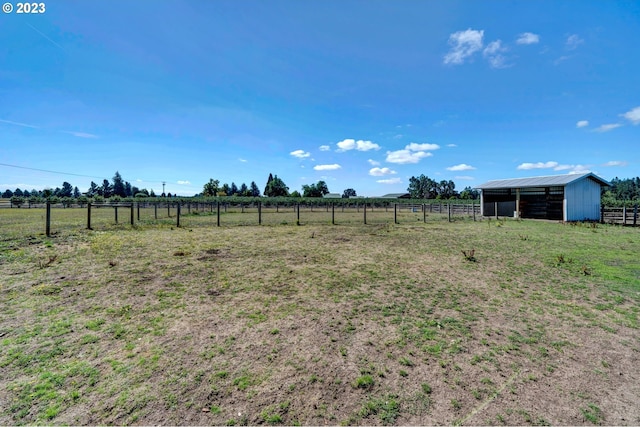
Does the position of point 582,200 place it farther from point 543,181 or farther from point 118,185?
point 118,185

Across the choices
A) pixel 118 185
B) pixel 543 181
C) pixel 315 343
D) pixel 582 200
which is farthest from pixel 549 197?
pixel 118 185

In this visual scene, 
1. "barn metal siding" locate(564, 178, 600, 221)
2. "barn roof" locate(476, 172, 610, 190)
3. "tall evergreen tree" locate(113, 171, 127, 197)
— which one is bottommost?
"barn metal siding" locate(564, 178, 600, 221)

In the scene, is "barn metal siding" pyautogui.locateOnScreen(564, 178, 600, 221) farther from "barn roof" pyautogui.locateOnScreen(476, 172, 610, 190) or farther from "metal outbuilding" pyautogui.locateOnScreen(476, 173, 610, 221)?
"barn roof" pyautogui.locateOnScreen(476, 172, 610, 190)

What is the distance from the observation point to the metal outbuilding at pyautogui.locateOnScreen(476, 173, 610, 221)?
68.2 feet

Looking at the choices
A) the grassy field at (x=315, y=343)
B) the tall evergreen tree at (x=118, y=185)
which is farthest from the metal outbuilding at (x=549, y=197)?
the tall evergreen tree at (x=118, y=185)

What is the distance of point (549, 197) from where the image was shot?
23484mm

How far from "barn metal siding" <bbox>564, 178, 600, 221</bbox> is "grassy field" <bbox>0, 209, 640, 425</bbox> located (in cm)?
1724

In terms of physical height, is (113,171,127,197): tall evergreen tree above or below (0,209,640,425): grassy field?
above

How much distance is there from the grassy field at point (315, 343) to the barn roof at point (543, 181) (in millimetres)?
17797

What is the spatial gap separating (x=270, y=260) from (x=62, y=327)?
4.48 m

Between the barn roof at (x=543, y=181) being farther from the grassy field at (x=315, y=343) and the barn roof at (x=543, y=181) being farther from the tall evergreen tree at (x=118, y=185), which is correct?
the tall evergreen tree at (x=118, y=185)

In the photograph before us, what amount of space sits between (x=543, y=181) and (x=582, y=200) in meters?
2.94

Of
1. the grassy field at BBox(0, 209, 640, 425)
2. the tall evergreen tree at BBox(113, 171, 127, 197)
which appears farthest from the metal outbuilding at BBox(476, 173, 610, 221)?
the tall evergreen tree at BBox(113, 171, 127, 197)

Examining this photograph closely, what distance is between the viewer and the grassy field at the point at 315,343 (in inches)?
95.4
